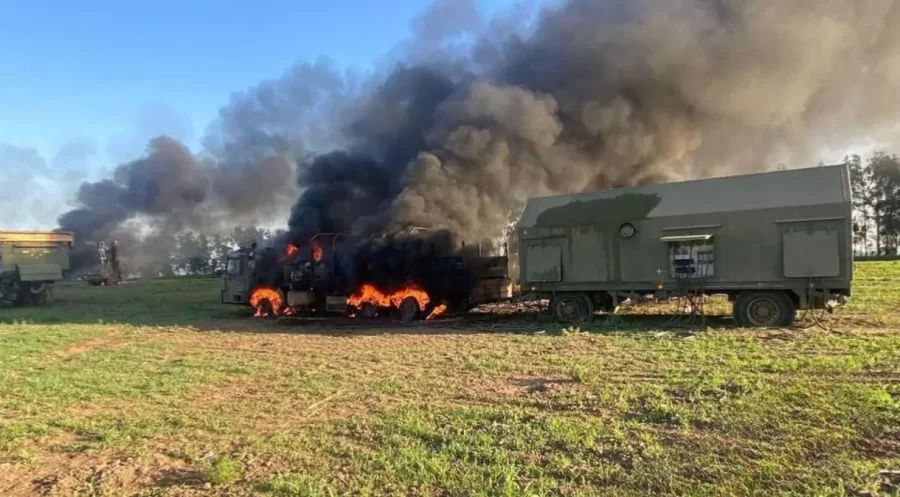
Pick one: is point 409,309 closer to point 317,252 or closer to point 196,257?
point 317,252

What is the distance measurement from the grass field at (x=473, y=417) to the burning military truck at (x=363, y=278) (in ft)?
21.2

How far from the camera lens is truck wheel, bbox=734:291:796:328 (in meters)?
14.6

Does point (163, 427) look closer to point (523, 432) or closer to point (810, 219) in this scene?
point (523, 432)

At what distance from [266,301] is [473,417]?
1754cm

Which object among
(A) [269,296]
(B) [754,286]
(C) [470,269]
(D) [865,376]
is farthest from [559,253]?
(A) [269,296]

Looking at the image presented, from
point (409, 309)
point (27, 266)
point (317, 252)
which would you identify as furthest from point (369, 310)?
point (27, 266)

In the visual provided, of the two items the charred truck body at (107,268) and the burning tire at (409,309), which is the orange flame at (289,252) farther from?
the charred truck body at (107,268)

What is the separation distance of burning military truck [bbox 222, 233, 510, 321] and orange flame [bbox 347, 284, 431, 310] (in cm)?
3

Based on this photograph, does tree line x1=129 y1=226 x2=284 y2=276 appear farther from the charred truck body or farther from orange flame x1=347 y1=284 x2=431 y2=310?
orange flame x1=347 y1=284 x2=431 y2=310

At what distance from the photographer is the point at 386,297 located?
2116 cm

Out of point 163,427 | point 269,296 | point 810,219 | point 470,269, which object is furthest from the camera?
point 269,296

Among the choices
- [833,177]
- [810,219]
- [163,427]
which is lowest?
[163,427]

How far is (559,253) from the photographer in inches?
695

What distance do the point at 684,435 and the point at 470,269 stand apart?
14403 millimetres
